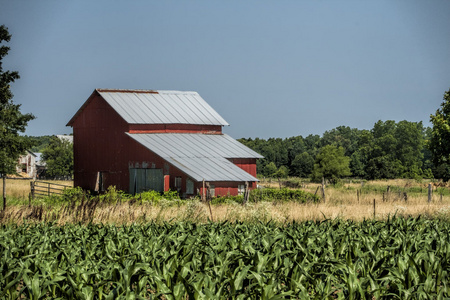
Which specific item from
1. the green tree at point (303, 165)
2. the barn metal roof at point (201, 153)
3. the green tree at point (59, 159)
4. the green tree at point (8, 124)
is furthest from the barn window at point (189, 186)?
the green tree at point (303, 165)

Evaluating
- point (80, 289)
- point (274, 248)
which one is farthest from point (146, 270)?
point (274, 248)

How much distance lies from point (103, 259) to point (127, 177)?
26357mm

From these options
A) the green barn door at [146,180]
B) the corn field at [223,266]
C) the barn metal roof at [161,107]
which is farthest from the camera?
the barn metal roof at [161,107]

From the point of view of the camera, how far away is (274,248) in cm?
941

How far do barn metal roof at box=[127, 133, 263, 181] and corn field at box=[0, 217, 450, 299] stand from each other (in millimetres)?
20121

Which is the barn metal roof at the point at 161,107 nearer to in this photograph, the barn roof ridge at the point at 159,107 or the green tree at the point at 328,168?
the barn roof ridge at the point at 159,107

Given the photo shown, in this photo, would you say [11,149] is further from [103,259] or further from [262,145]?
[262,145]

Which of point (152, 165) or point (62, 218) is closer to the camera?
point (62, 218)

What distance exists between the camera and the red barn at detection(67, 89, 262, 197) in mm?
32469

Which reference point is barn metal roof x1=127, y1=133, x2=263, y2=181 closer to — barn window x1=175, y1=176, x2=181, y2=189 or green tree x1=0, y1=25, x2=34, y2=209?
barn window x1=175, y1=176, x2=181, y2=189

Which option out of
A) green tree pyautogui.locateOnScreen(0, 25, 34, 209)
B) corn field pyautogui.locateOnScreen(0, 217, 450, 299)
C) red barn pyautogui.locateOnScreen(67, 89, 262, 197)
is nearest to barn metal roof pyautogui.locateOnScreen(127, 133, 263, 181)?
red barn pyautogui.locateOnScreen(67, 89, 262, 197)

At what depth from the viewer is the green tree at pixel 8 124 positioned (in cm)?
4385

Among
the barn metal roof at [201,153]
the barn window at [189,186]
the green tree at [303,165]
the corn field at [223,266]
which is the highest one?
the green tree at [303,165]

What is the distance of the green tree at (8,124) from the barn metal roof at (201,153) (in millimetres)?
13577
